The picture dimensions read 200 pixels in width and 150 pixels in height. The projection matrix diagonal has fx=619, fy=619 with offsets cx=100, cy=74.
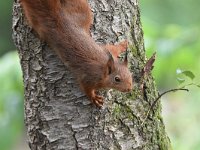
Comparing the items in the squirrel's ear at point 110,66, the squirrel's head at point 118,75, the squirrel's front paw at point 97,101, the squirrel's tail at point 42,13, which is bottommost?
the squirrel's front paw at point 97,101

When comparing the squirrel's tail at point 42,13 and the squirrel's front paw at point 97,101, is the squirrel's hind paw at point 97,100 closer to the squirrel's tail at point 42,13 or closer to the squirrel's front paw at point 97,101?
the squirrel's front paw at point 97,101

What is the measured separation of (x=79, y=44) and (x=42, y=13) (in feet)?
0.50

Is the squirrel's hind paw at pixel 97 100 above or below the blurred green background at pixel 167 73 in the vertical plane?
below

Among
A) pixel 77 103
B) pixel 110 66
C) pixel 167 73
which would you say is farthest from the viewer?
pixel 167 73

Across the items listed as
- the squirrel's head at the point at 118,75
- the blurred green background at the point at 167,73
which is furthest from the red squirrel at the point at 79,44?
the blurred green background at the point at 167,73

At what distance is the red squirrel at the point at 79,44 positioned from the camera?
Result: 192 cm

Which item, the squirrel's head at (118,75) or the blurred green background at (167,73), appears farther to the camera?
the blurred green background at (167,73)

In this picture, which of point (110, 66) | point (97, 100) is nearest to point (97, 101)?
point (97, 100)

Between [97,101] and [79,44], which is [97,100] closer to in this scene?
[97,101]

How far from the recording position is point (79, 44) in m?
1.97

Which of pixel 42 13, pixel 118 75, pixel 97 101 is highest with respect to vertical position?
pixel 42 13

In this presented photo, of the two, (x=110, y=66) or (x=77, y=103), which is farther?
(x=110, y=66)

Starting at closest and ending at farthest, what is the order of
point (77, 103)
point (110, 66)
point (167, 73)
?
point (77, 103) → point (110, 66) → point (167, 73)

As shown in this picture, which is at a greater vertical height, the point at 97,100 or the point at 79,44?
the point at 79,44
